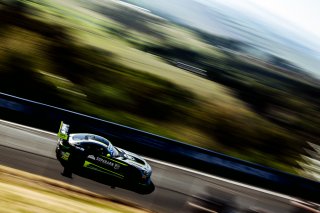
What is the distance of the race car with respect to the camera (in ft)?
35.0

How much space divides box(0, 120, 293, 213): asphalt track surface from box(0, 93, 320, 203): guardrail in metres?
0.40

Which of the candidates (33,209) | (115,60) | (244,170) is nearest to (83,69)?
(115,60)

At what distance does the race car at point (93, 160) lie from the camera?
10.7 metres

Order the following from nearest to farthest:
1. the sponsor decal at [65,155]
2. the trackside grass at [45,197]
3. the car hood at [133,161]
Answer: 1. the trackside grass at [45,197]
2. the sponsor decal at [65,155]
3. the car hood at [133,161]

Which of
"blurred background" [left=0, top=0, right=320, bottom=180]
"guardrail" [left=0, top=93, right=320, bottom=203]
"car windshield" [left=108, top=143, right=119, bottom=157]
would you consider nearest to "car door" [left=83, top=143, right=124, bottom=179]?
"car windshield" [left=108, top=143, right=119, bottom=157]

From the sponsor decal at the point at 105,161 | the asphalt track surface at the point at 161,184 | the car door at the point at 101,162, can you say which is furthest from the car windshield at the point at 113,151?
the asphalt track surface at the point at 161,184

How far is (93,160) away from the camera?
1073 cm

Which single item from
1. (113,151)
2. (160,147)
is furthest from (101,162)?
(160,147)

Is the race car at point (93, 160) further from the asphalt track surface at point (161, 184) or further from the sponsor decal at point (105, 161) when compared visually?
the asphalt track surface at point (161, 184)

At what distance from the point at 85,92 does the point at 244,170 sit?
9.11 m

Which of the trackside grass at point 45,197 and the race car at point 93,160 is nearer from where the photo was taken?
Answer: the trackside grass at point 45,197

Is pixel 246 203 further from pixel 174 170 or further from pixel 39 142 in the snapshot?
pixel 39 142

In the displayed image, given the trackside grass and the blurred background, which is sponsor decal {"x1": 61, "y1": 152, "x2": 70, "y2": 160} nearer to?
the trackside grass

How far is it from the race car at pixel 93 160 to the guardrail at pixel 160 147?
8.79ft
